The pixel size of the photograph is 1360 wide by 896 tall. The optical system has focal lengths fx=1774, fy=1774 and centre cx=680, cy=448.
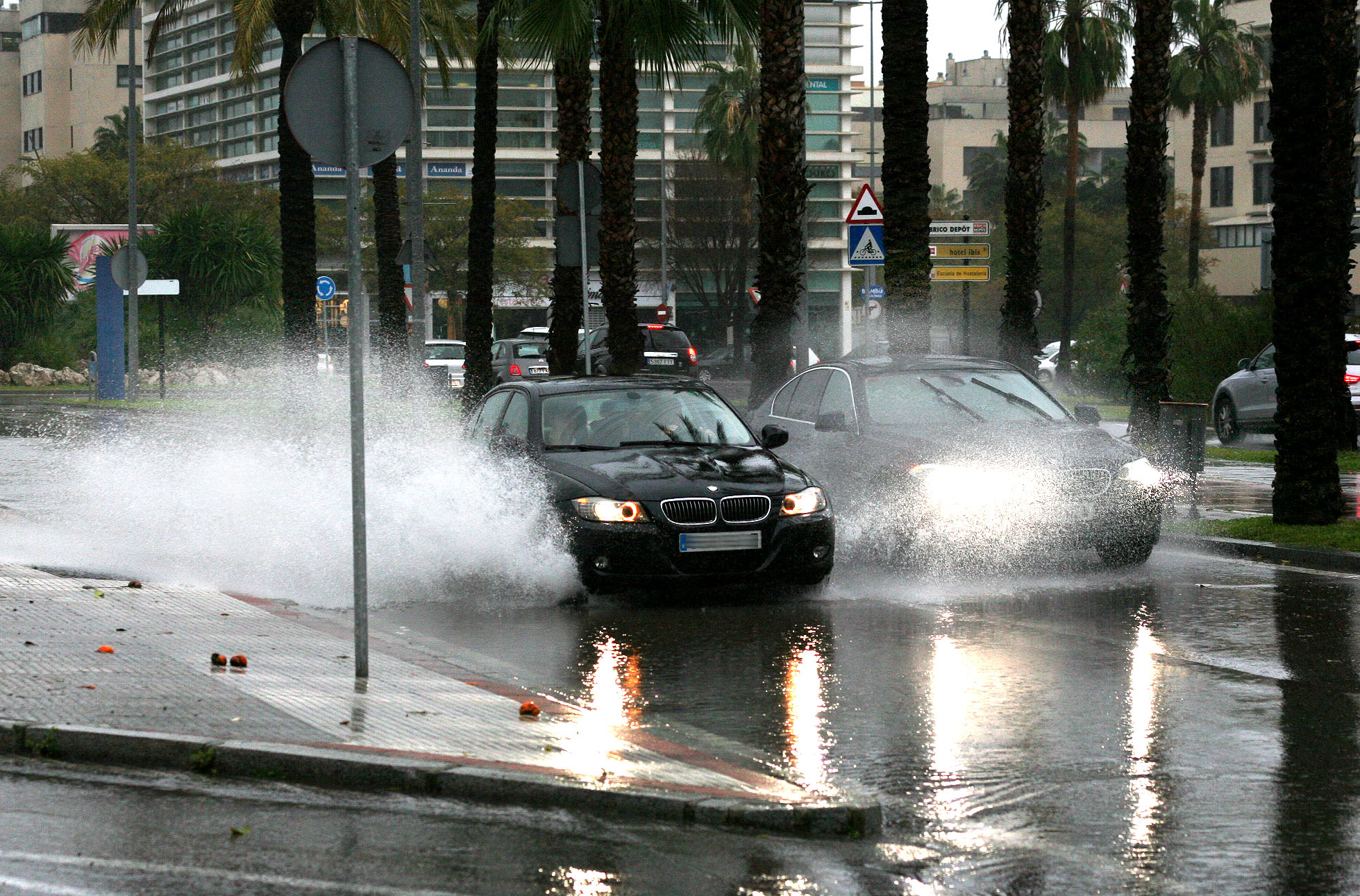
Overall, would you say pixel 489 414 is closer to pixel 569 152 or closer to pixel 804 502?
pixel 804 502

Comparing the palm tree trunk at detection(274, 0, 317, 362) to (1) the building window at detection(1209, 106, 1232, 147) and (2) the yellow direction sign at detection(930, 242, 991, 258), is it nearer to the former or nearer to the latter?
(2) the yellow direction sign at detection(930, 242, 991, 258)

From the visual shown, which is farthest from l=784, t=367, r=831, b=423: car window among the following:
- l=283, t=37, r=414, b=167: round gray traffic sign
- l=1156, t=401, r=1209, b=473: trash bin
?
l=283, t=37, r=414, b=167: round gray traffic sign

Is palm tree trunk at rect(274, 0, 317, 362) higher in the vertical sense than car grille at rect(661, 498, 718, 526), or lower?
higher

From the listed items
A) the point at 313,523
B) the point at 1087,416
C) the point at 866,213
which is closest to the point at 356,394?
the point at 313,523

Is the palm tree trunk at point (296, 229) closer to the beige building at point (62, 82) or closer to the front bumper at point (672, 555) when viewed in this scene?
the front bumper at point (672, 555)

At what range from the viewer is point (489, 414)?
13078mm

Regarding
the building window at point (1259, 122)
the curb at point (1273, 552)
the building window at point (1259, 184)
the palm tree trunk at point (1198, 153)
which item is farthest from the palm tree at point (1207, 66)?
the curb at point (1273, 552)

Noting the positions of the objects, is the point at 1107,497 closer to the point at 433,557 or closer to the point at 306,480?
the point at 433,557

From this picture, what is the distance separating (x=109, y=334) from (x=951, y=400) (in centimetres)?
3607

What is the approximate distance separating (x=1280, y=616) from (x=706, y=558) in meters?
3.38

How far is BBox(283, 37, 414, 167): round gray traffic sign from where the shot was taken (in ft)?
25.8

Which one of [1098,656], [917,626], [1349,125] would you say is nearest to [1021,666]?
[1098,656]

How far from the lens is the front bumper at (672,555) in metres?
10.6

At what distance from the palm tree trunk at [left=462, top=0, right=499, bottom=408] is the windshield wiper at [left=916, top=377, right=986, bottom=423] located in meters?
18.1
